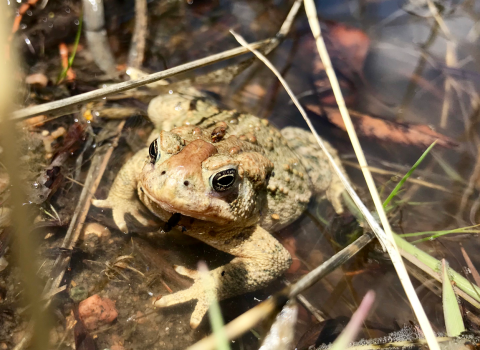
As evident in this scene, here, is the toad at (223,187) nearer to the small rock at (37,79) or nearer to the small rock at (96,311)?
the small rock at (96,311)

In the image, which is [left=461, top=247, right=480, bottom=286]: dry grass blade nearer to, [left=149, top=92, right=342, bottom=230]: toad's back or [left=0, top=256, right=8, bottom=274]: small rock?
[left=149, top=92, right=342, bottom=230]: toad's back

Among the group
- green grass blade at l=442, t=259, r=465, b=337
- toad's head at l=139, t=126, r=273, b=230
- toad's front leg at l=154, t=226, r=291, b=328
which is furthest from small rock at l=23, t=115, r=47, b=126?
green grass blade at l=442, t=259, r=465, b=337

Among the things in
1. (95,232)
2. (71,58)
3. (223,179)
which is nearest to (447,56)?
(223,179)

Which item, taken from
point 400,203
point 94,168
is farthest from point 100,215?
point 400,203

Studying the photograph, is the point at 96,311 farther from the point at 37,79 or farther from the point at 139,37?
the point at 139,37

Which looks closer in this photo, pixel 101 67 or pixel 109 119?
pixel 109 119

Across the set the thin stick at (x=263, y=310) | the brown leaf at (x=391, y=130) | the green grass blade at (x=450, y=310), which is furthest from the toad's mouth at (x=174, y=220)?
the brown leaf at (x=391, y=130)

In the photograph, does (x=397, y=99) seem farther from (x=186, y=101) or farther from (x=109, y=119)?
(x=109, y=119)
